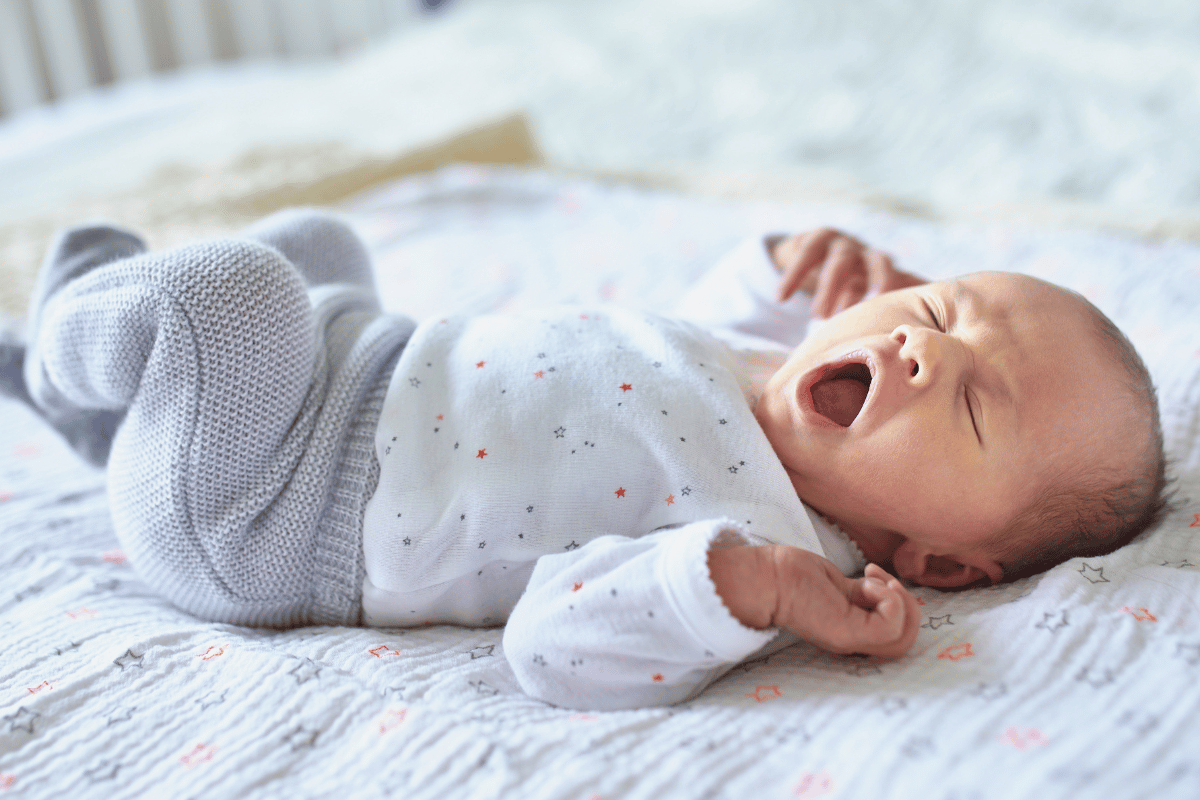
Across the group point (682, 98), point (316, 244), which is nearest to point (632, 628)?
point (316, 244)

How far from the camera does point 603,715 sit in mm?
667

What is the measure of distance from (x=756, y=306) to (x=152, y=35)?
8.31 feet

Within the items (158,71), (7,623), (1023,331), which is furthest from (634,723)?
(158,71)

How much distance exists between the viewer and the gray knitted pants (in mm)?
831

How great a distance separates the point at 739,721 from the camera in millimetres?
632

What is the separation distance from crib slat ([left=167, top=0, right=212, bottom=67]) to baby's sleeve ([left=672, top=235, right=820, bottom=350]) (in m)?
2.43

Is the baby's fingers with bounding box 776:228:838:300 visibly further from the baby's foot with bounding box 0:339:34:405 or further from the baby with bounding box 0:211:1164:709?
the baby's foot with bounding box 0:339:34:405

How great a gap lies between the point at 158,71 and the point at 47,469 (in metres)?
2.17

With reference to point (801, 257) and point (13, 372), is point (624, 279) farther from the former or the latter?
point (13, 372)

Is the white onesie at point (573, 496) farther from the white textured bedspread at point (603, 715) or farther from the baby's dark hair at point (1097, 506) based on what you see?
the baby's dark hair at point (1097, 506)

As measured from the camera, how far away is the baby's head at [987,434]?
2.51 ft

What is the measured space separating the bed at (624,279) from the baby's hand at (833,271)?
0.26 metres

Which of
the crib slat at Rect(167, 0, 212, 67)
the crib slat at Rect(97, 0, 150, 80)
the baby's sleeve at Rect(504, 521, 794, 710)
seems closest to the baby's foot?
the baby's sleeve at Rect(504, 521, 794, 710)

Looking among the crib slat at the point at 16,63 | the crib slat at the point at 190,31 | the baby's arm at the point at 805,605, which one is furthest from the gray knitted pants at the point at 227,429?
the crib slat at the point at 190,31
